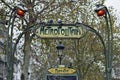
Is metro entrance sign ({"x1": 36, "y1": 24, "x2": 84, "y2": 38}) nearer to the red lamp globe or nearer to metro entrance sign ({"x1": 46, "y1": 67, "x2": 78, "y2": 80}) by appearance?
the red lamp globe

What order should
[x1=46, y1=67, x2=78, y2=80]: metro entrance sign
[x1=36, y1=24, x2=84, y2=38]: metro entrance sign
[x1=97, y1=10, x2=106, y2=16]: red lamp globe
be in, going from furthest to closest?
[x1=46, y1=67, x2=78, y2=80]: metro entrance sign → [x1=97, y1=10, x2=106, y2=16]: red lamp globe → [x1=36, y1=24, x2=84, y2=38]: metro entrance sign

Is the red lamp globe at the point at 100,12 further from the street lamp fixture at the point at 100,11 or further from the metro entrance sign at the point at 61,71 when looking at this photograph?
the metro entrance sign at the point at 61,71

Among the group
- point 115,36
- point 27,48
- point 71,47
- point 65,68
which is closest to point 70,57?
point 71,47

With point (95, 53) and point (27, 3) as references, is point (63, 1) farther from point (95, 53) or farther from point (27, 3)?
point (95, 53)

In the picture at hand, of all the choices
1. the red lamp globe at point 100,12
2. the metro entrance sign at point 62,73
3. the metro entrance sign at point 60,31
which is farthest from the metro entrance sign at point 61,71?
the red lamp globe at point 100,12

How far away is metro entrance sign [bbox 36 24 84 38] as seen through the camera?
14.2m

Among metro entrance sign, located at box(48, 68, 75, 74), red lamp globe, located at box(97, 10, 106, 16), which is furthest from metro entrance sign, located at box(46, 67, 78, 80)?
red lamp globe, located at box(97, 10, 106, 16)

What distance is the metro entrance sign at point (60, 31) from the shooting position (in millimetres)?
14242

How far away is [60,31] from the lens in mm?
14383

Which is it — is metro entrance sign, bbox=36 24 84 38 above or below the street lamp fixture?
below

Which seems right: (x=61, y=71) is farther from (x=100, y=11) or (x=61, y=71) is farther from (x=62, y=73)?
(x=100, y=11)

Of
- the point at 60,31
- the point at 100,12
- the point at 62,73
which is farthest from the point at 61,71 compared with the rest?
the point at 100,12

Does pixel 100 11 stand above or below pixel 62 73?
above

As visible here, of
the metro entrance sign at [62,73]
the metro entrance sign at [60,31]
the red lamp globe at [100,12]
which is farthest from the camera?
the metro entrance sign at [62,73]
